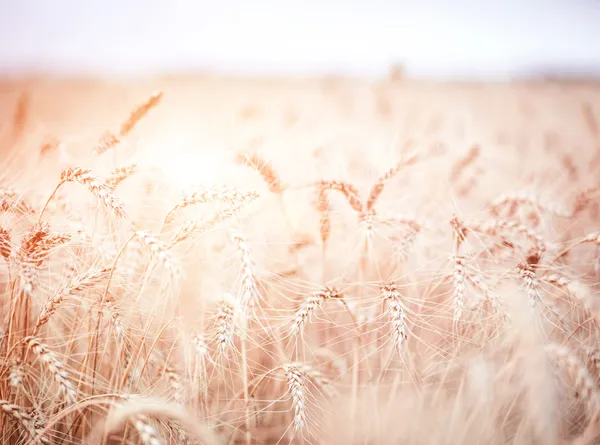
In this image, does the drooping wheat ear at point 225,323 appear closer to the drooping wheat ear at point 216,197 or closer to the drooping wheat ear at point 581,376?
the drooping wheat ear at point 216,197

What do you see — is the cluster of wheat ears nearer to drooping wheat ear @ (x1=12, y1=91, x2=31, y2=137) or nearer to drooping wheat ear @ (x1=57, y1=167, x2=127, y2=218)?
drooping wheat ear @ (x1=57, y1=167, x2=127, y2=218)

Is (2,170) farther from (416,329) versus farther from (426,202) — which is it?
(426,202)

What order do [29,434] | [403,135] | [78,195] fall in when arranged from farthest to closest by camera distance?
[403,135] < [78,195] < [29,434]

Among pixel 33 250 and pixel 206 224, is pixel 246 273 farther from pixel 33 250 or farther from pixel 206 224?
pixel 33 250

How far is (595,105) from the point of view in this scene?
5.52 m

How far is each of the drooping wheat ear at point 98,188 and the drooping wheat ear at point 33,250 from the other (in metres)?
0.14

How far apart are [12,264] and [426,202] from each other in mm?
1687

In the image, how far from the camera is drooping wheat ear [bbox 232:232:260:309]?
1019mm

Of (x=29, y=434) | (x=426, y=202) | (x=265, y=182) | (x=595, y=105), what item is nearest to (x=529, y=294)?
(x=265, y=182)

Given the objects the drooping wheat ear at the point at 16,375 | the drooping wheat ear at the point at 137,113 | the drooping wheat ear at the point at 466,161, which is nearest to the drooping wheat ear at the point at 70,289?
the drooping wheat ear at the point at 16,375

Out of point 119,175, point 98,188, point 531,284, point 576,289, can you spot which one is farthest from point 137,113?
point 576,289

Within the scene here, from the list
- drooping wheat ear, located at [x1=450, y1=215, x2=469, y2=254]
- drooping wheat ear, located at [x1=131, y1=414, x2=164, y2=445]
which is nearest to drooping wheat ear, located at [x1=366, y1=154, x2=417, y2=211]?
drooping wheat ear, located at [x1=450, y1=215, x2=469, y2=254]

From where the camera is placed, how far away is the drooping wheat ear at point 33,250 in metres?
1.02

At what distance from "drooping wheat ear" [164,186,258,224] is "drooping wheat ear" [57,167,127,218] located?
0.13 meters
